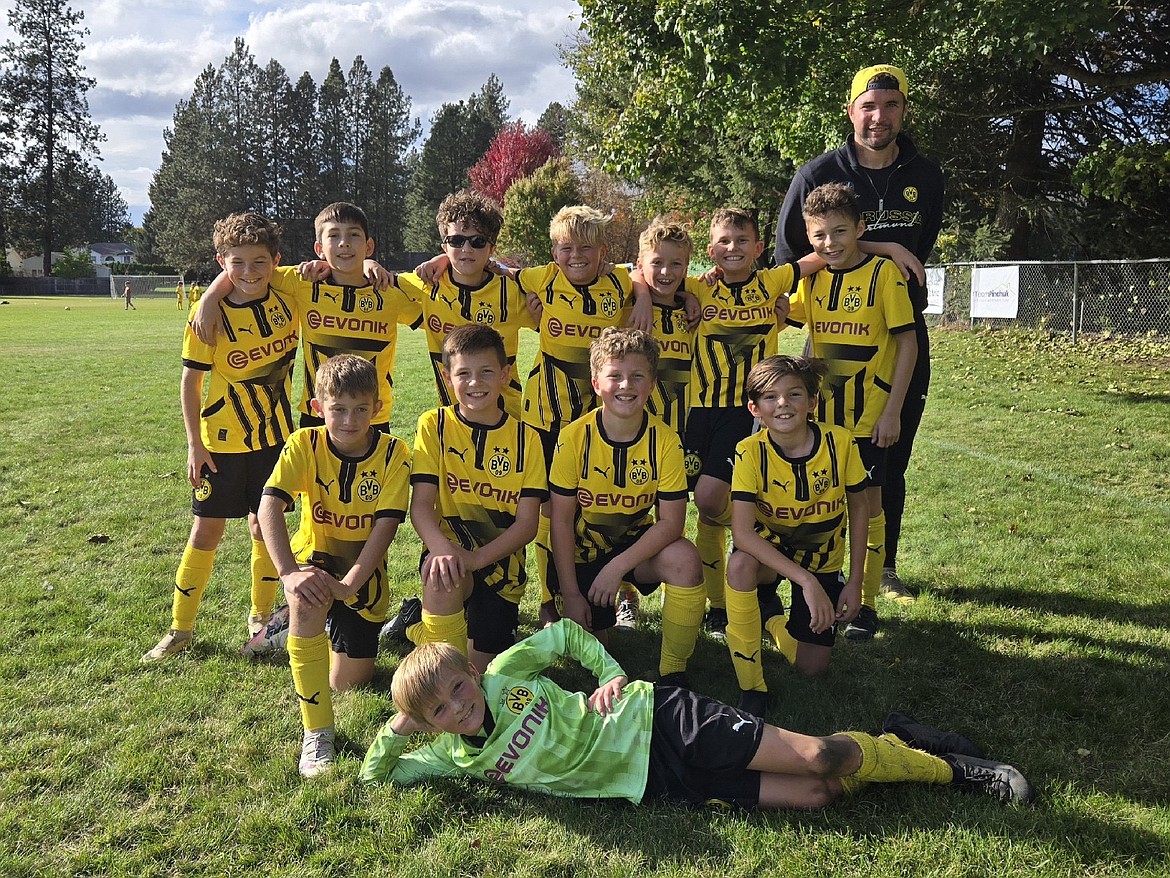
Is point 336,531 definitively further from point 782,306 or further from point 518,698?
point 782,306

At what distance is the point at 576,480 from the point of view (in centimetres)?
362

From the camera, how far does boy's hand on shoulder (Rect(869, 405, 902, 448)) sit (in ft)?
13.4

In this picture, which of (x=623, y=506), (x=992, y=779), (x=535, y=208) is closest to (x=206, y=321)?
(x=623, y=506)

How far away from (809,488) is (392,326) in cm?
220

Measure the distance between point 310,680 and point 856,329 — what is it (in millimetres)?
2901

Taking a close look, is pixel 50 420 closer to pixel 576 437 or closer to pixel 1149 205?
pixel 576 437

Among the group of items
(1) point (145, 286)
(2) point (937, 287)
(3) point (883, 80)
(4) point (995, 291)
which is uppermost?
(1) point (145, 286)

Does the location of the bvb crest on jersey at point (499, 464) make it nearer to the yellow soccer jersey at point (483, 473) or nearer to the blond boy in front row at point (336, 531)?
the yellow soccer jersey at point (483, 473)

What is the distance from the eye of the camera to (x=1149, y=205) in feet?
51.0

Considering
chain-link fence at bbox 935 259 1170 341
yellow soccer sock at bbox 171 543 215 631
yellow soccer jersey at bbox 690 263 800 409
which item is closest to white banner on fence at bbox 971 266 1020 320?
chain-link fence at bbox 935 259 1170 341

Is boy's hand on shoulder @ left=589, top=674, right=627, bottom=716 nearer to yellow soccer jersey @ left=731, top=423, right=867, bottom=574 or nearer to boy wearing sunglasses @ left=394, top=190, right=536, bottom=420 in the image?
yellow soccer jersey @ left=731, top=423, right=867, bottom=574

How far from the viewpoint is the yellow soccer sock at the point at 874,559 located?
423 centimetres

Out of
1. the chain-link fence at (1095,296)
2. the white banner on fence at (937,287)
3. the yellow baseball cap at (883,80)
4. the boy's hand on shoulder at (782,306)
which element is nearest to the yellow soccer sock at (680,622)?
the boy's hand on shoulder at (782,306)

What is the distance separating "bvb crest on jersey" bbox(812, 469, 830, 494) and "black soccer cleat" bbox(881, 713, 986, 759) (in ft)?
3.23
